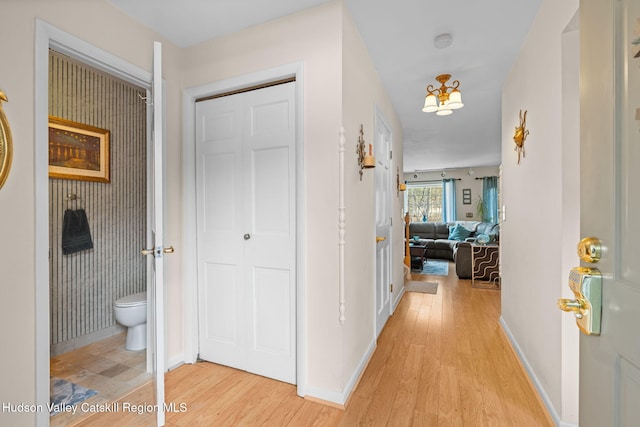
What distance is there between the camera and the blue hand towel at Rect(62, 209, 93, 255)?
96.4 inches

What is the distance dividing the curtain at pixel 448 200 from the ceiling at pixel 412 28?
18.3ft

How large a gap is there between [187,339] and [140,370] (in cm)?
39

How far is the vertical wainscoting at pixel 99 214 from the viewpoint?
242 cm

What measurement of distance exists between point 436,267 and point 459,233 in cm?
171

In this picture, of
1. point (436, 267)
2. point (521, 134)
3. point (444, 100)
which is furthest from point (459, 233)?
point (521, 134)

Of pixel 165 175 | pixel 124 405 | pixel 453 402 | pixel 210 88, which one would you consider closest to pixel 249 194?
pixel 165 175

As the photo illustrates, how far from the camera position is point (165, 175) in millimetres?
2172

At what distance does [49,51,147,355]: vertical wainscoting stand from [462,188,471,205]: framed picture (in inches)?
320

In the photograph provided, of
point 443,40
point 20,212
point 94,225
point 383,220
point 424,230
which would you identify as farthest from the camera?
point 424,230

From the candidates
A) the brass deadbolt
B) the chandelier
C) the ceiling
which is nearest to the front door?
the brass deadbolt

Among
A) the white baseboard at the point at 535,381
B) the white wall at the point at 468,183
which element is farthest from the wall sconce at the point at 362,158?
the white wall at the point at 468,183

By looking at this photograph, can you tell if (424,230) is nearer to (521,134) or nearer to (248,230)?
(521,134)

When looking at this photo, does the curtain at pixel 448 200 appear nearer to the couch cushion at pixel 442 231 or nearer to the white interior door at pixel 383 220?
the couch cushion at pixel 442 231

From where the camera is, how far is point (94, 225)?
266cm
